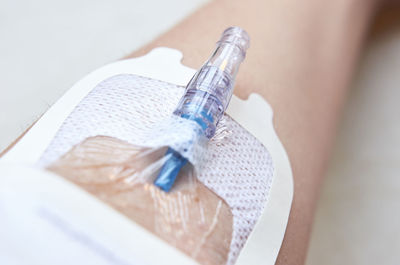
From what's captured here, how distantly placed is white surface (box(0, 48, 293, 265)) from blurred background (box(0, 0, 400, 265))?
288 millimetres

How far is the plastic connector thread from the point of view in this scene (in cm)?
52

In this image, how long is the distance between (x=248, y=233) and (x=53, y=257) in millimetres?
283

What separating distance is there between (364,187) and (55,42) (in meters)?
1.12

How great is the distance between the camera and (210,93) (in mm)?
572

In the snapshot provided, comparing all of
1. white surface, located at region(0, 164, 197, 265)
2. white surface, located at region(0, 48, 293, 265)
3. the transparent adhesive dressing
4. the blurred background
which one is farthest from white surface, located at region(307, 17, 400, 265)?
white surface, located at region(0, 164, 197, 265)

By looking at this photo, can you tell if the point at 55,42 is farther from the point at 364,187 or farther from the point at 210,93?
the point at 364,187

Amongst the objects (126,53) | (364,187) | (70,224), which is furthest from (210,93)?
(364,187)

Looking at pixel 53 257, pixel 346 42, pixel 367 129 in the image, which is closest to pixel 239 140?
pixel 53 257

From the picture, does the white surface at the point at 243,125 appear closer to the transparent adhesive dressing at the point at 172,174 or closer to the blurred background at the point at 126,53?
the transparent adhesive dressing at the point at 172,174

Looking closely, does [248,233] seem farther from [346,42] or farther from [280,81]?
[346,42]

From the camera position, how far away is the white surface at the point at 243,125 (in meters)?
0.55

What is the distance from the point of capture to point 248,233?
0.58m

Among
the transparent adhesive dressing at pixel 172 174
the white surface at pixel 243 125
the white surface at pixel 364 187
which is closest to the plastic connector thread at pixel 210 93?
the transparent adhesive dressing at pixel 172 174

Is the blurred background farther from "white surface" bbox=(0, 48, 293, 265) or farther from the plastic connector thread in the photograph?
the plastic connector thread
